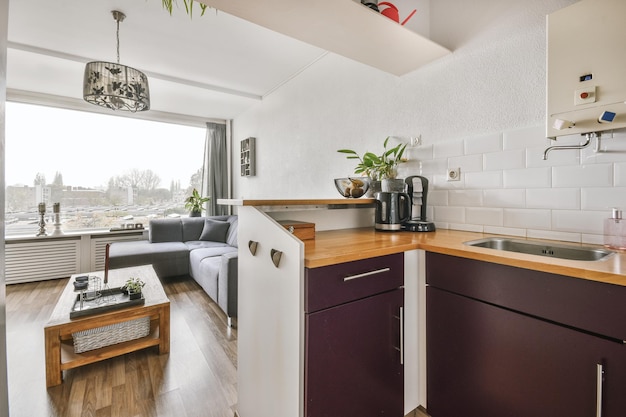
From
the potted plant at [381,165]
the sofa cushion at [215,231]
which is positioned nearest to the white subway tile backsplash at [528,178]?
the potted plant at [381,165]

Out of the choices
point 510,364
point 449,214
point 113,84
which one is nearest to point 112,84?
point 113,84

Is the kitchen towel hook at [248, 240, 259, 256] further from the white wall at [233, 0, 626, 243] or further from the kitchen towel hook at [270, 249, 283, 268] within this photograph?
the white wall at [233, 0, 626, 243]

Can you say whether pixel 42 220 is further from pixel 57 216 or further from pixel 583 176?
pixel 583 176

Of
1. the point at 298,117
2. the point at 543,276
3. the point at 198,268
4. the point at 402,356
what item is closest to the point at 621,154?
the point at 543,276

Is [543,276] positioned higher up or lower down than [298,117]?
lower down

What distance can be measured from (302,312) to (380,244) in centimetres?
47

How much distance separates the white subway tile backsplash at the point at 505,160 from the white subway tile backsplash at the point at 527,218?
9.0 inches

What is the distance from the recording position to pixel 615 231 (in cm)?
109

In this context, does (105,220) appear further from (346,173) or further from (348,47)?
(348,47)

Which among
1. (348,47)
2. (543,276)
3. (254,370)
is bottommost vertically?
(254,370)

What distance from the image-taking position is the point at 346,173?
258 centimetres

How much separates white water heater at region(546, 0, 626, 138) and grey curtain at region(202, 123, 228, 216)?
15.9 ft

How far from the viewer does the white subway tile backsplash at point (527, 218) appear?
1.36 metres

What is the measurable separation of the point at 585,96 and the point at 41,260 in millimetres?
5393
